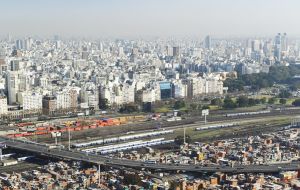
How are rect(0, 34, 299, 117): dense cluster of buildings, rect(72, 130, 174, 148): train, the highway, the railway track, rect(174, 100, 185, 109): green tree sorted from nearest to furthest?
the highway
rect(72, 130, 174, 148): train
the railway track
rect(0, 34, 299, 117): dense cluster of buildings
rect(174, 100, 185, 109): green tree

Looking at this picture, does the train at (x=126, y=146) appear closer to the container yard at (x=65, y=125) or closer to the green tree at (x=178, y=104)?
the container yard at (x=65, y=125)

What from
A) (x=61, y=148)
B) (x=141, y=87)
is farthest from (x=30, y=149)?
(x=141, y=87)

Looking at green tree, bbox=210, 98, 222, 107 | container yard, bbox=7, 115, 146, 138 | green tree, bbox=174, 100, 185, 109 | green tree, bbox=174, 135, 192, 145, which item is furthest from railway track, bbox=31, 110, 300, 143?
green tree, bbox=210, 98, 222, 107

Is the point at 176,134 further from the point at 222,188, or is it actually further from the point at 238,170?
the point at 222,188

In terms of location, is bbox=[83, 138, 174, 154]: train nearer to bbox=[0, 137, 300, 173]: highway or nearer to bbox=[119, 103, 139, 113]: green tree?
bbox=[0, 137, 300, 173]: highway

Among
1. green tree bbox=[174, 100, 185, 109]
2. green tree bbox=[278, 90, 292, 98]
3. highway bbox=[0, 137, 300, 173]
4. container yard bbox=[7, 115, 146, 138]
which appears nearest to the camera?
highway bbox=[0, 137, 300, 173]

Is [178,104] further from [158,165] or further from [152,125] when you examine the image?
[158,165]

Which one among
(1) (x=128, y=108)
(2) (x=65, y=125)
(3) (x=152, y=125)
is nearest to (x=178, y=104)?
(1) (x=128, y=108)

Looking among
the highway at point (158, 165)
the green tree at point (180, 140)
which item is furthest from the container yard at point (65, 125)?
the green tree at point (180, 140)
